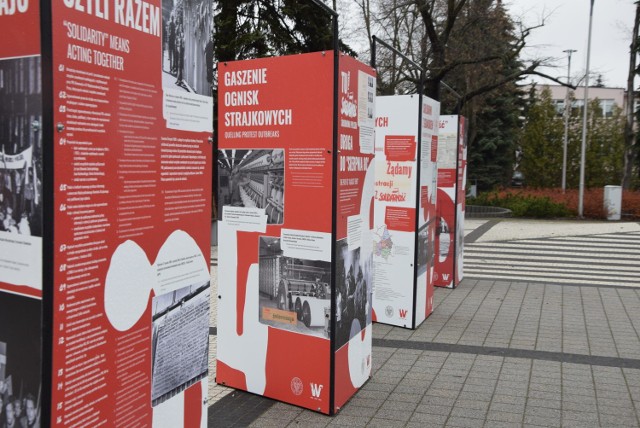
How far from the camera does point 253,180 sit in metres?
4.81

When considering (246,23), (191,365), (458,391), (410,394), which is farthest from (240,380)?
(246,23)

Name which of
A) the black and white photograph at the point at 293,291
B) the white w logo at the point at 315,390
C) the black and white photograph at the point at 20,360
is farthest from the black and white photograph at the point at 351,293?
the black and white photograph at the point at 20,360

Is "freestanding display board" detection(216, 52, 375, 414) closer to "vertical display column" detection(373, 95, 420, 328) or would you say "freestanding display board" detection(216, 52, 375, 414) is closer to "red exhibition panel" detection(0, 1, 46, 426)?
"vertical display column" detection(373, 95, 420, 328)

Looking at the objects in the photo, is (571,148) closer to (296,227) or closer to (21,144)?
(296,227)

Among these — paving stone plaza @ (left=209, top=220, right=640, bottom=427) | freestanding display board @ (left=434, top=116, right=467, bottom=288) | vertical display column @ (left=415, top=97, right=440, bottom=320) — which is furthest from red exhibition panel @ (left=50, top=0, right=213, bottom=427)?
freestanding display board @ (left=434, top=116, right=467, bottom=288)

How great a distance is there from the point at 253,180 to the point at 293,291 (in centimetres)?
94

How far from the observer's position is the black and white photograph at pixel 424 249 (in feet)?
23.7

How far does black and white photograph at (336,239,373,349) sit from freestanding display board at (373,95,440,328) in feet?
6.70

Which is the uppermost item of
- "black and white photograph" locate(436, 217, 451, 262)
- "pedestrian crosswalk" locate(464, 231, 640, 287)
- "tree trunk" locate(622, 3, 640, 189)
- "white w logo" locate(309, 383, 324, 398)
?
"tree trunk" locate(622, 3, 640, 189)

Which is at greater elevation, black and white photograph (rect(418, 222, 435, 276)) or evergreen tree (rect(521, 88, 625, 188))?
evergreen tree (rect(521, 88, 625, 188))

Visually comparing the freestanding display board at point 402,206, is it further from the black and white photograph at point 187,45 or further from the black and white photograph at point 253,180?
the black and white photograph at point 187,45

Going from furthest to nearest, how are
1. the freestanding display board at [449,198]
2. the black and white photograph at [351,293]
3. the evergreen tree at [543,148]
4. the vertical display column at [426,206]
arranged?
the evergreen tree at [543,148] → the freestanding display board at [449,198] → the vertical display column at [426,206] → the black and white photograph at [351,293]

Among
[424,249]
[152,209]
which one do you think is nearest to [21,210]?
[152,209]

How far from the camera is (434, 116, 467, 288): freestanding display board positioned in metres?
9.60
